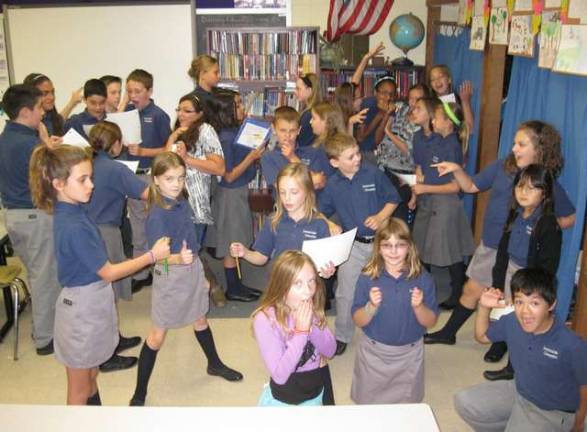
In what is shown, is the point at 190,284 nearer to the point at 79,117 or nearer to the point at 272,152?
the point at 272,152

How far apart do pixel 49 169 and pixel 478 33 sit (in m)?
3.51

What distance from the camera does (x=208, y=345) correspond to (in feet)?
11.1

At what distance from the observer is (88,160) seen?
2.56 m

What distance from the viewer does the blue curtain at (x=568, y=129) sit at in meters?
3.16

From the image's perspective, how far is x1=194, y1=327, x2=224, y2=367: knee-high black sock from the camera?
3338 mm

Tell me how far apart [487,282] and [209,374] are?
5.56 ft

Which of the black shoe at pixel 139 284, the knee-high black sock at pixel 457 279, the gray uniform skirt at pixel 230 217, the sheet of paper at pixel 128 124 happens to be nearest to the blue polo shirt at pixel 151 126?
the sheet of paper at pixel 128 124

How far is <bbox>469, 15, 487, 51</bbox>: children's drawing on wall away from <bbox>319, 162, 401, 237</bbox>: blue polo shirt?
190cm

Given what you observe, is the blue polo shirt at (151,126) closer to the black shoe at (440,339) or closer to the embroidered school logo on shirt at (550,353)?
the black shoe at (440,339)

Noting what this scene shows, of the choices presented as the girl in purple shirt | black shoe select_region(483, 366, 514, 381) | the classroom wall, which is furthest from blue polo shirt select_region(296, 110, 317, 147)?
the classroom wall

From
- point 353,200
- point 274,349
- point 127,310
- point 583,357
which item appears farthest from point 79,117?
point 583,357

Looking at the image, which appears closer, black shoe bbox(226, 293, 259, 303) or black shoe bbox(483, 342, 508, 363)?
black shoe bbox(483, 342, 508, 363)

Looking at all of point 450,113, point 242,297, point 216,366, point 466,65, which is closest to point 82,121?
point 242,297

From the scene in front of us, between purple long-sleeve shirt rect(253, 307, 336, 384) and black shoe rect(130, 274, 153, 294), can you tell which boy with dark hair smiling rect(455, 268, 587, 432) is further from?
black shoe rect(130, 274, 153, 294)
